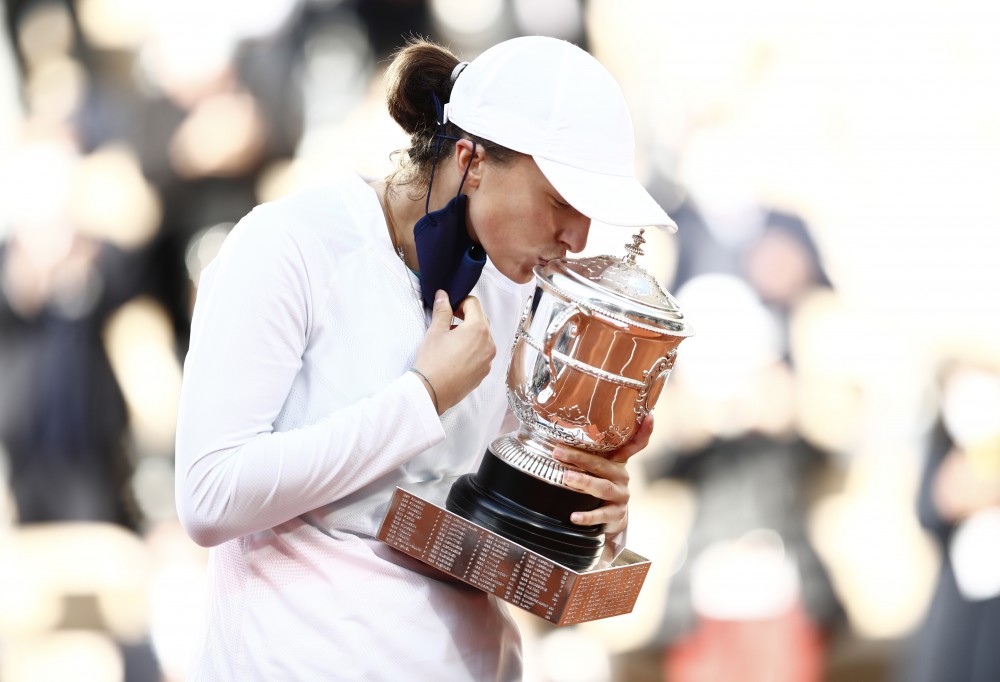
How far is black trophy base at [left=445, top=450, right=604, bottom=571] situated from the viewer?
45.3 inches

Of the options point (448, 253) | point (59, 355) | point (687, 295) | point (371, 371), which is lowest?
point (59, 355)

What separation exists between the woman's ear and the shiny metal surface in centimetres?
13

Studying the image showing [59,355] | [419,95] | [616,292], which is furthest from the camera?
[59,355]

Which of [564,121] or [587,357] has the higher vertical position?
[564,121]

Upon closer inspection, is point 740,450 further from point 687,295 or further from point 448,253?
point 448,253

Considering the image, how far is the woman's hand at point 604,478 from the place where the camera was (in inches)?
46.9

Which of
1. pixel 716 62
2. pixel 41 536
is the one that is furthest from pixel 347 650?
pixel 716 62

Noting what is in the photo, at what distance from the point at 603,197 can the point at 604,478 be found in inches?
13.3

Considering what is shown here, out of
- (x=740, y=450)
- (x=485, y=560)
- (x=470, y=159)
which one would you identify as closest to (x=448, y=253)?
(x=470, y=159)

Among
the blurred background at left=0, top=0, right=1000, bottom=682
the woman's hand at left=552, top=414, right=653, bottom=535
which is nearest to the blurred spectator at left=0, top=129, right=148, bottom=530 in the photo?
the blurred background at left=0, top=0, right=1000, bottom=682

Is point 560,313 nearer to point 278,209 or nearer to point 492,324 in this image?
point 492,324

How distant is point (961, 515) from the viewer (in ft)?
9.60

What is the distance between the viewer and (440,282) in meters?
1.19

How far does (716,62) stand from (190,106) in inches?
53.5
